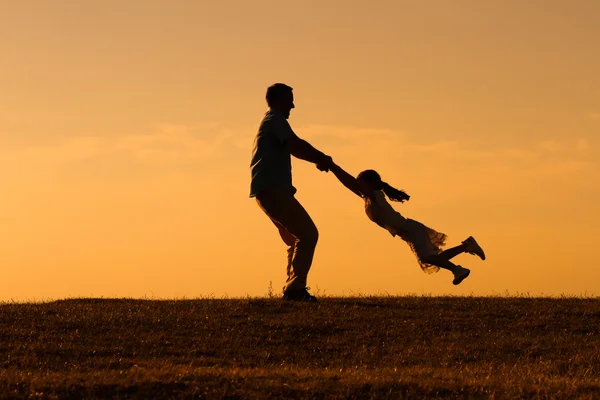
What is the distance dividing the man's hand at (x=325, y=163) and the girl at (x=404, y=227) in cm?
8

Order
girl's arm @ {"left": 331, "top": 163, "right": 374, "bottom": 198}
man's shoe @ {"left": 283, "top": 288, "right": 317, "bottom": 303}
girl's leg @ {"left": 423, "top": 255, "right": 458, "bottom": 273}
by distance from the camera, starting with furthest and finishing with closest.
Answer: man's shoe @ {"left": 283, "top": 288, "right": 317, "bottom": 303} < girl's leg @ {"left": 423, "top": 255, "right": 458, "bottom": 273} < girl's arm @ {"left": 331, "top": 163, "right": 374, "bottom": 198}

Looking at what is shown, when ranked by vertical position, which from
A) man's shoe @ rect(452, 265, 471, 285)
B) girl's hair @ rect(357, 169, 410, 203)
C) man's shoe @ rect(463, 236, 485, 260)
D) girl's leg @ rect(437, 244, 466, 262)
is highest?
girl's hair @ rect(357, 169, 410, 203)

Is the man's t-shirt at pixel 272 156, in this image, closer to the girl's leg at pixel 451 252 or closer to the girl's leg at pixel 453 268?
the girl's leg at pixel 453 268

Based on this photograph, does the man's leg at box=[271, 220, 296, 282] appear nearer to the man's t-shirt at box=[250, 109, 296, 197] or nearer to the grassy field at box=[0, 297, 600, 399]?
the grassy field at box=[0, 297, 600, 399]

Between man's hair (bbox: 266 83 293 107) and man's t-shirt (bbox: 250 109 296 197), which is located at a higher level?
man's hair (bbox: 266 83 293 107)

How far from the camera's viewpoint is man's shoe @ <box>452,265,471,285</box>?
1756 cm

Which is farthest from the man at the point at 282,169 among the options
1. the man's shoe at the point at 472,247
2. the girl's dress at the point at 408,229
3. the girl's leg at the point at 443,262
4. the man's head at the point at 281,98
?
the man's shoe at the point at 472,247

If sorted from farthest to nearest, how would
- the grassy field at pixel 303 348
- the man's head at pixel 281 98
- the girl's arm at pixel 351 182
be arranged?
the man's head at pixel 281 98 → the girl's arm at pixel 351 182 → the grassy field at pixel 303 348

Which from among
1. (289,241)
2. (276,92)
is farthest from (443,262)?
(276,92)

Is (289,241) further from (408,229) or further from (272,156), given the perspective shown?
(408,229)

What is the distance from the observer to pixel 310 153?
17.3 metres

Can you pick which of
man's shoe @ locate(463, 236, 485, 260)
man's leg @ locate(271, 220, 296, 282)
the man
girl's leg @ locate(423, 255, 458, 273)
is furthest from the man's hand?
man's shoe @ locate(463, 236, 485, 260)

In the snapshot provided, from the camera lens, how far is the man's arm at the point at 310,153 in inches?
682

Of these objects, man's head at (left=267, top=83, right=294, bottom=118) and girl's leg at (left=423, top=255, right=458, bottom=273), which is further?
man's head at (left=267, top=83, right=294, bottom=118)
